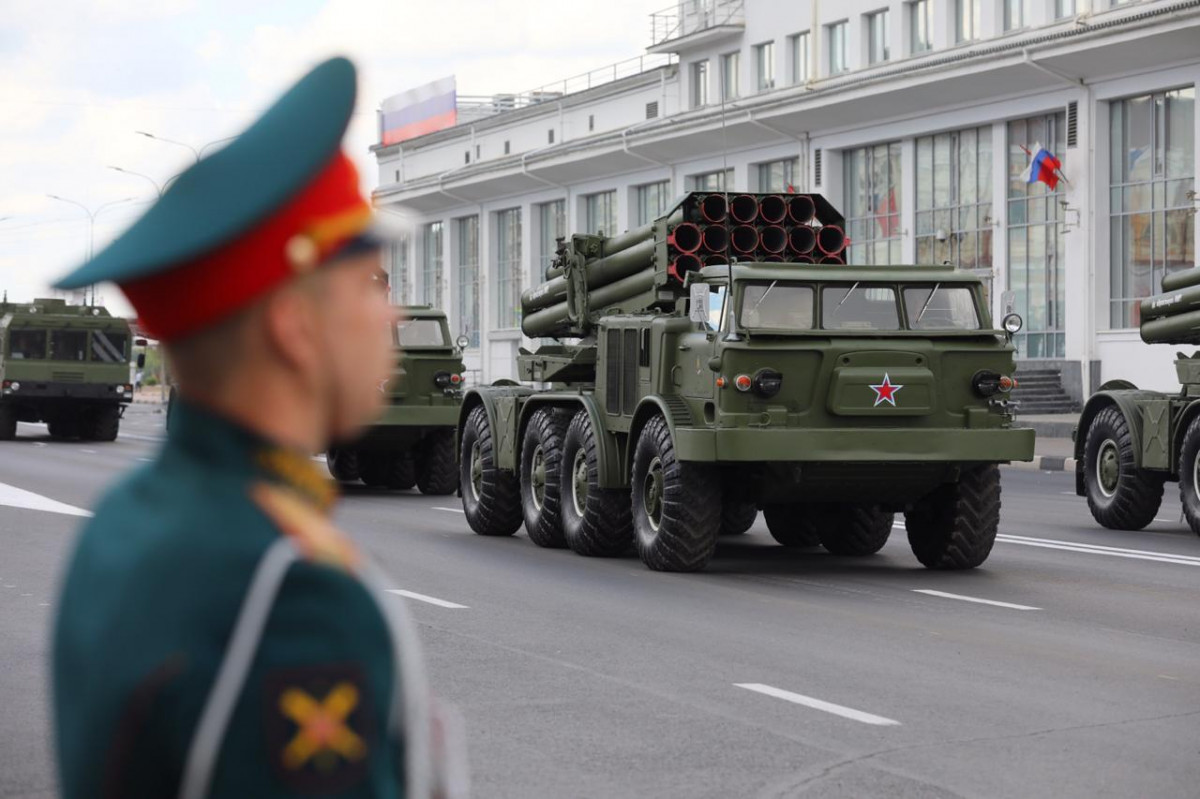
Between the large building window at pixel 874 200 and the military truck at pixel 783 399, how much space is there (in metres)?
37.4

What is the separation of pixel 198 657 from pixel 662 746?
19.9ft

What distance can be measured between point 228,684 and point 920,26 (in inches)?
2153

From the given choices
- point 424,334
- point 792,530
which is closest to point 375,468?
point 424,334

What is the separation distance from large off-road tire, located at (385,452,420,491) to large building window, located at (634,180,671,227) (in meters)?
38.4

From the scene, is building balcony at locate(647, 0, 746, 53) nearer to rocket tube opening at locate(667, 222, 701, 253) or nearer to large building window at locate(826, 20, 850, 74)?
large building window at locate(826, 20, 850, 74)

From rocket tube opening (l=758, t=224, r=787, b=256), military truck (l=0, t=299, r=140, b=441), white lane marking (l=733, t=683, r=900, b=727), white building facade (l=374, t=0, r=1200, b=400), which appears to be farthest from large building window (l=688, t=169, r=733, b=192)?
white lane marking (l=733, t=683, r=900, b=727)

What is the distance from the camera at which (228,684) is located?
5.78 feet

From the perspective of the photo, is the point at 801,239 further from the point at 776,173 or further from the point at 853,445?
the point at 776,173

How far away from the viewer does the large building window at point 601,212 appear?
220 ft

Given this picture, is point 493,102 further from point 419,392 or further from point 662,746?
point 662,746


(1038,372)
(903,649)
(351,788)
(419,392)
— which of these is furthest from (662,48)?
(351,788)

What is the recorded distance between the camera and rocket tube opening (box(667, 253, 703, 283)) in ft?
50.2

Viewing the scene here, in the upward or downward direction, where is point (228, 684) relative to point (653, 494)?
upward

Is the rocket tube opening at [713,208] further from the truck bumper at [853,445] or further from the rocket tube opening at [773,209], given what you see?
the truck bumper at [853,445]
